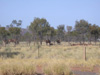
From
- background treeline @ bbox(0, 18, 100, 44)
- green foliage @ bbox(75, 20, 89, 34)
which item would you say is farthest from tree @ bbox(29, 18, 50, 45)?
green foliage @ bbox(75, 20, 89, 34)

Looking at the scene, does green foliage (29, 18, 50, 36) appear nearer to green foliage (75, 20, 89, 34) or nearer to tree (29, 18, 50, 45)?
tree (29, 18, 50, 45)

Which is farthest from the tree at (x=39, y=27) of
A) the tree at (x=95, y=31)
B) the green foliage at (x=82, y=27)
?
the tree at (x=95, y=31)

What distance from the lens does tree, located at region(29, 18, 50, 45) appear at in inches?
1895

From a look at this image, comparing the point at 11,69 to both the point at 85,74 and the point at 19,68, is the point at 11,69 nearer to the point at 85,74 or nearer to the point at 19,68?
the point at 19,68

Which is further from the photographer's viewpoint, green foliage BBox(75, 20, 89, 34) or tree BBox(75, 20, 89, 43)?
green foliage BBox(75, 20, 89, 34)

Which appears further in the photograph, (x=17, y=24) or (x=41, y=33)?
(x=17, y=24)

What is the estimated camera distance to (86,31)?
50688 mm

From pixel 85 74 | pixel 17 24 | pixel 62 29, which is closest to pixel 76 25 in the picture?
pixel 62 29

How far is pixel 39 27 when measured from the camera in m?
48.4

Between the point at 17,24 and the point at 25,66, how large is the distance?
44.8 m

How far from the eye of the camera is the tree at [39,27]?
1895 inches

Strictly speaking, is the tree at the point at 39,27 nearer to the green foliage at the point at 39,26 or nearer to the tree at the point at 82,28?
the green foliage at the point at 39,26

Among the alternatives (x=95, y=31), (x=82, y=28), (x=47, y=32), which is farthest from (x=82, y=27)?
(x=47, y=32)

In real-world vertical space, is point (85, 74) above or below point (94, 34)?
below
